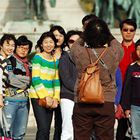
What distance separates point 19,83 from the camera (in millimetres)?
7070

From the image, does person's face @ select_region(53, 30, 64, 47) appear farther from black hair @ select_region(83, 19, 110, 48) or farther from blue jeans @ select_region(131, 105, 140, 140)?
black hair @ select_region(83, 19, 110, 48)

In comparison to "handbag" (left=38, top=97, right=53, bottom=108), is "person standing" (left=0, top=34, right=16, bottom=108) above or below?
above

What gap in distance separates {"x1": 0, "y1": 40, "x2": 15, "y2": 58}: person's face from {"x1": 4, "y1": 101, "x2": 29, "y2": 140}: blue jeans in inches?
21.6

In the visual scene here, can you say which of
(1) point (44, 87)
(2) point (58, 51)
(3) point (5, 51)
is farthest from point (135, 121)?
(3) point (5, 51)

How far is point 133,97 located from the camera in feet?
22.3

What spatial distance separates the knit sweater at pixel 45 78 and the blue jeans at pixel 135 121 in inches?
27.1

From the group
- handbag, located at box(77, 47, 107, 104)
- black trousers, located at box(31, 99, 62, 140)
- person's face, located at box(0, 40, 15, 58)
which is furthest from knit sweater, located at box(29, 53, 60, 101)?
handbag, located at box(77, 47, 107, 104)

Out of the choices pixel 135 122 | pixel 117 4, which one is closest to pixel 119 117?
pixel 135 122

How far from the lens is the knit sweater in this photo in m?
6.88

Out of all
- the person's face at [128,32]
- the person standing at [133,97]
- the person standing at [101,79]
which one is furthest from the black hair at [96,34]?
the person's face at [128,32]

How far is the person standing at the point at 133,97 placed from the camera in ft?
22.2

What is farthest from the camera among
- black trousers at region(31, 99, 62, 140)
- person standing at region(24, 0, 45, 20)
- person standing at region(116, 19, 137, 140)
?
person standing at region(24, 0, 45, 20)

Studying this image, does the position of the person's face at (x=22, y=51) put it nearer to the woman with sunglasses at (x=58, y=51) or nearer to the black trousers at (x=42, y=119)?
the woman with sunglasses at (x=58, y=51)

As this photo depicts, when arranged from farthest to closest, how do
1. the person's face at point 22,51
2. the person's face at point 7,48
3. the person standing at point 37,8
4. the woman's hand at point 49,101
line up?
the person standing at point 37,8 < the person's face at point 7,48 < the person's face at point 22,51 < the woman's hand at point 49,101
